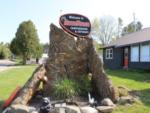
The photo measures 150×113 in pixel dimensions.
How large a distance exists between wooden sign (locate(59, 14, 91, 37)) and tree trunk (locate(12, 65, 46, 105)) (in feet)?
5.83

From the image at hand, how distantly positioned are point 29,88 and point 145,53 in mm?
19446

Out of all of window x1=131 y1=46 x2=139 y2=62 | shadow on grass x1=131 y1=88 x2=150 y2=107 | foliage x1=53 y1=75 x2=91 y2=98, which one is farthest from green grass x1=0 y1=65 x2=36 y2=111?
window x1=131 y1=46 x2=139 y2=62

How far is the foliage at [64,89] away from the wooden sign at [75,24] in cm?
198

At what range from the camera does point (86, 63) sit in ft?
36.6

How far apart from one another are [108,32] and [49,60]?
6297 cm

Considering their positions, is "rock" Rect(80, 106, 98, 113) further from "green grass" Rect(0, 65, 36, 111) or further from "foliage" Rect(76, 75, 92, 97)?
"green grass" Rect(0, 65, 36, 111)

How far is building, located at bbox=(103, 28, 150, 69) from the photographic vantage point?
27516 millimetres

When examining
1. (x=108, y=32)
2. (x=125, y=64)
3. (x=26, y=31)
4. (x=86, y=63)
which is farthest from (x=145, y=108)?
(x=108, y=32)

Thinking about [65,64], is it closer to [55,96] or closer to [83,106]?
[55,96]

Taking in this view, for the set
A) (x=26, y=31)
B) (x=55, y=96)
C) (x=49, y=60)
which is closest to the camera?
(x=55, y=96)

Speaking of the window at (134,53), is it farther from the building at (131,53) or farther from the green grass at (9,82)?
the green grass at (9,82)

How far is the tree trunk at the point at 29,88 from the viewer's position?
31.2 feet

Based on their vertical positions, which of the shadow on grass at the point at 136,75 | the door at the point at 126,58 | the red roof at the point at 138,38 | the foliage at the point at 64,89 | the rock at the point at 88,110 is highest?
the red roof at the point at 138,38

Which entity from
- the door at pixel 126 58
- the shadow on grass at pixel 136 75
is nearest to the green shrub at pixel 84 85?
the shadow on grass at pixel 136 75
